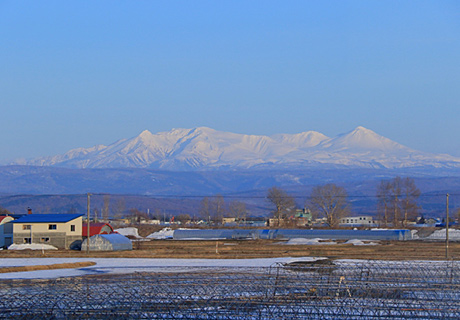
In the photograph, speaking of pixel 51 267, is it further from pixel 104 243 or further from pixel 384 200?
pixel 384 200

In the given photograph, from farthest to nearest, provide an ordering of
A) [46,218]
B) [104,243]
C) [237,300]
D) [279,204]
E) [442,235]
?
[279,204] → [442,235] → [46,218] → [104,243] → [237,300]

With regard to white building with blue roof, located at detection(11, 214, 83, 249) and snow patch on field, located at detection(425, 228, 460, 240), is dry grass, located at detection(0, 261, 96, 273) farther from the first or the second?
snow patch on field, located at detection(425, 228, 460, 240)

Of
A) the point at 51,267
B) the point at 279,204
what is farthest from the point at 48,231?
the point at 279,204

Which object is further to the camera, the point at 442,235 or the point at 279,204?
the point at 279,204

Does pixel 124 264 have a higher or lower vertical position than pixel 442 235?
higher

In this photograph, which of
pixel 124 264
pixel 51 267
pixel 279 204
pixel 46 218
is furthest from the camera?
pixel 279 204

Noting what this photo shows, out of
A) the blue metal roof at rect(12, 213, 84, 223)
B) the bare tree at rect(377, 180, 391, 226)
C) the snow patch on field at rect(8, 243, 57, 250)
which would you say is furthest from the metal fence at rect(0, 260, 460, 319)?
the bare tree at rect(377, 180, 391, 226)

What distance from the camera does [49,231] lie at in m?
59.1

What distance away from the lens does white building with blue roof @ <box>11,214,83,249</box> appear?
58688 mm

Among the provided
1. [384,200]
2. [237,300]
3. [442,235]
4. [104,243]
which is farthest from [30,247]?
[384,200]

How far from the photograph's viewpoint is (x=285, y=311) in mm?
20344

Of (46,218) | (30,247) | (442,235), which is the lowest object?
(442,235)

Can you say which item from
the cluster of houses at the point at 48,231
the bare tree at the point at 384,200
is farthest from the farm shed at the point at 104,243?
the bare tree at the point at 384,200

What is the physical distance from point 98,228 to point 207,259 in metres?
23.1
